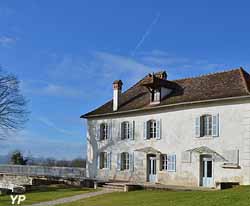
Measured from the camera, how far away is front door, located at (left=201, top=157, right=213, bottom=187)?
27562 millimetres

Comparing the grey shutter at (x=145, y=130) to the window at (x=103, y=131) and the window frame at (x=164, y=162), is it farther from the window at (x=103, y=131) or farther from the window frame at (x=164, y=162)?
the window at (x=103, y=131)

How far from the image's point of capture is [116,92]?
3591 centimetres

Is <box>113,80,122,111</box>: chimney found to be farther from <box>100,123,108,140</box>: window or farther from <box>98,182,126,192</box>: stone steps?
<box>98,182,126,192</box>: stone steps

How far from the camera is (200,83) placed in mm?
31250

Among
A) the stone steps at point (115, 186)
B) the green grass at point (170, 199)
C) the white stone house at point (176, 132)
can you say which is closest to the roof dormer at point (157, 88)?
the white stone house at point (176, 132)

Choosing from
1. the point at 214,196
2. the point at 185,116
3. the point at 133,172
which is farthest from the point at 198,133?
the point at 214,196

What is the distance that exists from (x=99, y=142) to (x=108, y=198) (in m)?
12.6

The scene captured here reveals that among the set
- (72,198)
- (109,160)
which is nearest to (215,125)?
(72,198)

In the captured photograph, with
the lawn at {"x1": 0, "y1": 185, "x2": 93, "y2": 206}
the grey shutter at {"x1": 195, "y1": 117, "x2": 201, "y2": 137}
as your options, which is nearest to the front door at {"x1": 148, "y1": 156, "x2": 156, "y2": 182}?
the grey shutter at {"x1": 195, "y1": 117, "x2": 201, "y2": 137}

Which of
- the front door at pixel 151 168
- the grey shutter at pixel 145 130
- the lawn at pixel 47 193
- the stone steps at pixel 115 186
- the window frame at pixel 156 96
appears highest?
the window frame at pixel 156 96

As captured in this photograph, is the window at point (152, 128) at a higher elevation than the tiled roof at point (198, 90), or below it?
below

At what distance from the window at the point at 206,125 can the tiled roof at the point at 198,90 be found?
118 cm

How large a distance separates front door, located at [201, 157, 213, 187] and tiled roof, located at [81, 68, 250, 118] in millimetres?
3671

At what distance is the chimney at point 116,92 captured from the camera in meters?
35.4
